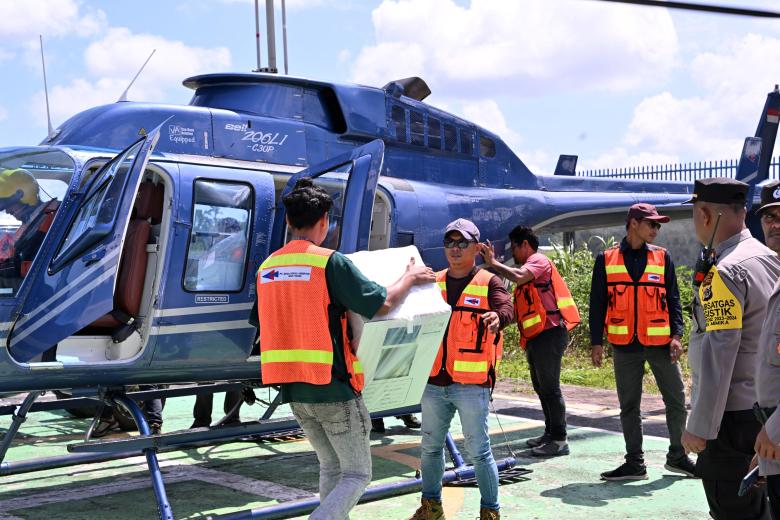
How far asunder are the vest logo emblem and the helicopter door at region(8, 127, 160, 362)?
134cm

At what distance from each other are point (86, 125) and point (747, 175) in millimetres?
9935

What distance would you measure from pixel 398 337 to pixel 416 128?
4.19 meters

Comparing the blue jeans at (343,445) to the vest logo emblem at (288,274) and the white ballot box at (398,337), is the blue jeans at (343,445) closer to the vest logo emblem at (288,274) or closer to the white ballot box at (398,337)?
the white ballot box at (398,337)

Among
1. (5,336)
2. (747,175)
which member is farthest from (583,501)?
(747,175)

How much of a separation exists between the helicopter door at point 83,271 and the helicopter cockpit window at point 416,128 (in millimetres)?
3534

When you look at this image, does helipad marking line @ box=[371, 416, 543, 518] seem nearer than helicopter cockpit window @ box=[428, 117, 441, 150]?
Yes

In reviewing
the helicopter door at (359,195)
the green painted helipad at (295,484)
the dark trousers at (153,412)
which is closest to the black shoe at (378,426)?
the green painted helipad at (295,484)

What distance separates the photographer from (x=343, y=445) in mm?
4395

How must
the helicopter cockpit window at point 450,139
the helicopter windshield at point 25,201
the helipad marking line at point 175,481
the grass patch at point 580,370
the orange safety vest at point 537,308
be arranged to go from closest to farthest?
the helicopter windshield at point 25,201, the helipad marking line at point 175,481, the orange safety vest at point 537,308, the helicopter cockpit window at point 450,139, the grass patch at point 580,370

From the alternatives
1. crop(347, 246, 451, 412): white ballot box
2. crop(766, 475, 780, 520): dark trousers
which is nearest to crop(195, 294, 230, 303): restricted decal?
crop(347, 246, 451, 412): white ballot box

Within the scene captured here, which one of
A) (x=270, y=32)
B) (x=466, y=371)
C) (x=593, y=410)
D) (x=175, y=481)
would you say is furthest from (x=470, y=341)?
(x=270, y=32)

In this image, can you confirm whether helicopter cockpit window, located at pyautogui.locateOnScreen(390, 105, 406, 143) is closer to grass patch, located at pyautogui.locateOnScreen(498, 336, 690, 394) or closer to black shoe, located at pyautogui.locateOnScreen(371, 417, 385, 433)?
black shoe, located at pyautogui.locateOnScreen(371, 417, 385, 433)

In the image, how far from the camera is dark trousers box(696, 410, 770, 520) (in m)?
3.91

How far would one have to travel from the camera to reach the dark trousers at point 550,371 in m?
7.56
